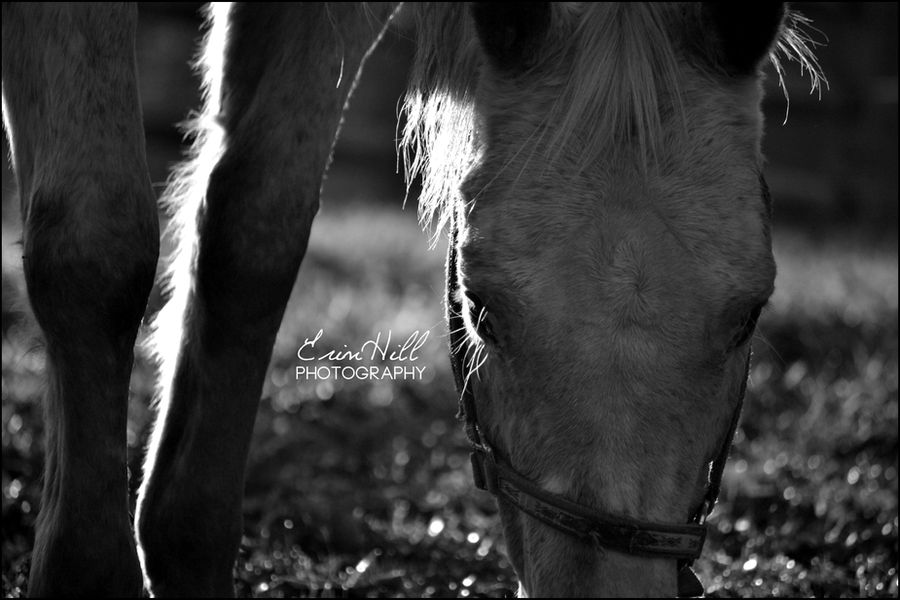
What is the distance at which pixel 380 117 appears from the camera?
40.5 feet

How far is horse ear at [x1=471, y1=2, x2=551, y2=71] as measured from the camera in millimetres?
2078

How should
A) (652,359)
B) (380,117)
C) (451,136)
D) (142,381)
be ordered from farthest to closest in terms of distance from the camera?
(380,117) → (142,381) → (451,136) → (652,359)

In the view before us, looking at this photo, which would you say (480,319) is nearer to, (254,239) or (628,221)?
(628,221)

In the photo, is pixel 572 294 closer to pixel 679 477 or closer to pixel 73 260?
pixel 679 477

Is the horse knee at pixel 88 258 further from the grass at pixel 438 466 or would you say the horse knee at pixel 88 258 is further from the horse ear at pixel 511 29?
the horse ear at pixel 511 29

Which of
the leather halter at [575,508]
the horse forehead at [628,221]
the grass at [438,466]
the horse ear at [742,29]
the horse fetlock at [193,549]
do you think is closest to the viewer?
the leather halter at [575,508]

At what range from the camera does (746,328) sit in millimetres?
2051

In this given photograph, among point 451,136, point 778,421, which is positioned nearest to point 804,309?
point 778,421

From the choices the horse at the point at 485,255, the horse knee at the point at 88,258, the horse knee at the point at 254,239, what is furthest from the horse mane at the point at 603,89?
the horse knee at the point at 88,258

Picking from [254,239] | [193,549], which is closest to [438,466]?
[193,549]

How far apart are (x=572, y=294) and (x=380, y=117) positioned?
10683 millimetres

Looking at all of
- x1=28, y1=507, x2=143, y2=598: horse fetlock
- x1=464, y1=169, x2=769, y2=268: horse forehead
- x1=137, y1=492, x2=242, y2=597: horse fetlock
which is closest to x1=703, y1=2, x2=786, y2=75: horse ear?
x1=464, y1=169, x2=769, y2=268: horse forehead

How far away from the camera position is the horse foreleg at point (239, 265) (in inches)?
90.2

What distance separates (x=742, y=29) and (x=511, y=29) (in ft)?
1.44
